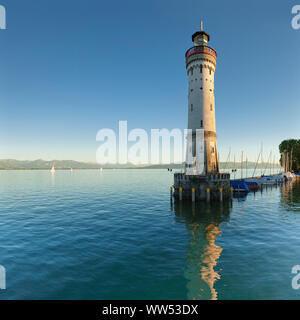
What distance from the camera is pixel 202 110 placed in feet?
111

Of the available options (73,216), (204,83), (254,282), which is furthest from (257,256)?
(204,83)

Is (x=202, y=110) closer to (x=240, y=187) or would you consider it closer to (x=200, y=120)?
(x=200, y=120)

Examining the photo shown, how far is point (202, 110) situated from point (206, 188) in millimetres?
15937

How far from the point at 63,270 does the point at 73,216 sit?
15.1 m

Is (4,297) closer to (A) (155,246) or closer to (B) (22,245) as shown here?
(B) (22,245)

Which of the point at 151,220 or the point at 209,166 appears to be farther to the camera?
the point at 209,166

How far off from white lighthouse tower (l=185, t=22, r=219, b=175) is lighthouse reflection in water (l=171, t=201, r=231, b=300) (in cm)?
897

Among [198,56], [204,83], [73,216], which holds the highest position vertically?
[198,56]

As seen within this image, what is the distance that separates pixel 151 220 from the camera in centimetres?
2262

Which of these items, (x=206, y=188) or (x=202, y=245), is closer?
(x=202, y=245)

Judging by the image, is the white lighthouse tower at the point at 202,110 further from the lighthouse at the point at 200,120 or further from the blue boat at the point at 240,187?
the blue boat at the point at 240,187

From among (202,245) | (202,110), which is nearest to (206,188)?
(202,110)

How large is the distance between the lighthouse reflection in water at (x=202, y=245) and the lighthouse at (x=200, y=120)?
475cm

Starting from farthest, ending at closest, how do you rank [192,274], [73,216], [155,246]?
[73,216] < [155,246] < [192,274]
